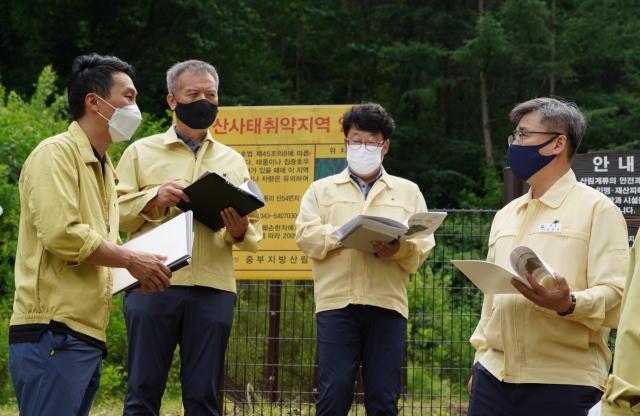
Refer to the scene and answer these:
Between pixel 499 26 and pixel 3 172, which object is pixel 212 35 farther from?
pixel 3 172

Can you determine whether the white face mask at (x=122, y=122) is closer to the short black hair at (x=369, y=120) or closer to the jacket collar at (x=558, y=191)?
the short black hair at (x=369, y=120)

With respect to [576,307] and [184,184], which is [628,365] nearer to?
[576,307]

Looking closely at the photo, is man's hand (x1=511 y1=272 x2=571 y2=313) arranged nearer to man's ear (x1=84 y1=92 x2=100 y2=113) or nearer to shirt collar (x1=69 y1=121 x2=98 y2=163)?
shirt collar (x1=69 y1=121 x2=98 y2=163)

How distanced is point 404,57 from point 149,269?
21.5m

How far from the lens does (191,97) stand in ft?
13.3

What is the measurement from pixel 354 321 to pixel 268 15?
24538 mm

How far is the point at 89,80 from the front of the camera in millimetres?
3121

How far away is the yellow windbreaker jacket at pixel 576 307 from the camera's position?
116 inches

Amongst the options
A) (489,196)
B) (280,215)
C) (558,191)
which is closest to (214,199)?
(558,191)

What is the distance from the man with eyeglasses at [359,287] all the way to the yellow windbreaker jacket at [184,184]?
0.47 m

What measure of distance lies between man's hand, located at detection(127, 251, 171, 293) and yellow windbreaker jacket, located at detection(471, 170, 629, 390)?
1.63 meters

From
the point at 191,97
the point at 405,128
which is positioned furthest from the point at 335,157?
the point at 405,128

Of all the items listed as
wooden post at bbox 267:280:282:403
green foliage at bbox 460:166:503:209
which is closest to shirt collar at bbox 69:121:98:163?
wooden post at bbox 267:280:282:403

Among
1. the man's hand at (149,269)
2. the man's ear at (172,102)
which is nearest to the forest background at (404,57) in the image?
the man's ear at (172,102)
